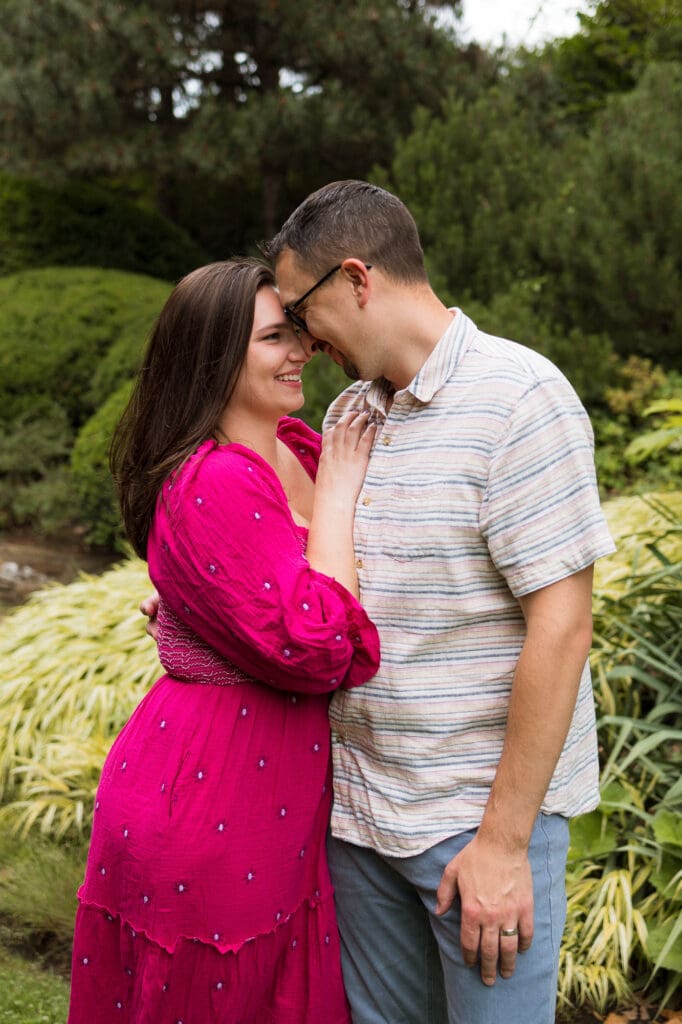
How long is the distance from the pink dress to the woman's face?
123 mm

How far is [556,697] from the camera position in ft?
5.82

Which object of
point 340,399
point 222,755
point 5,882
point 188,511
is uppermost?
point 340,399

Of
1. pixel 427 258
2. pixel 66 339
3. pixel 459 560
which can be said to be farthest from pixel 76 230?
pixel 459 560

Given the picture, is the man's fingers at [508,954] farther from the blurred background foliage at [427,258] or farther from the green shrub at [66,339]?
the green shrub at [66,339]

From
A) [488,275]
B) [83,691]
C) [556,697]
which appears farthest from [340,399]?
[488,275]

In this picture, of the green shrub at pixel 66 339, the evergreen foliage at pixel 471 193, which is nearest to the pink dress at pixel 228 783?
the evergreen foliage at pixel 471 193

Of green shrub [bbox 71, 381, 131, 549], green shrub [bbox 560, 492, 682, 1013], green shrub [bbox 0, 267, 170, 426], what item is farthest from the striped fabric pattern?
green shrub [bbox 0, 267, 170, 426]

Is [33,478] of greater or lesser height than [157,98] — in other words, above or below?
below

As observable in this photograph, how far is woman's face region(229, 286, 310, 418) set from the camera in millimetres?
2129

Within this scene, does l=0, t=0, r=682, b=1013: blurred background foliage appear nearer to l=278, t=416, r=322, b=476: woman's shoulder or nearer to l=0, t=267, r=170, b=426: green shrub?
l=0, t=267, r=170, b=426: green shrub

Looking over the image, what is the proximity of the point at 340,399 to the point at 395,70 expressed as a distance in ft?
23.6

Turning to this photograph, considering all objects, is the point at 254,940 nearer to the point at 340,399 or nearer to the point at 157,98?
the point at 340,399

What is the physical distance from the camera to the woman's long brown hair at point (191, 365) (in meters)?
2.11

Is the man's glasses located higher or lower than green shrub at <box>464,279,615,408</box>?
higher
